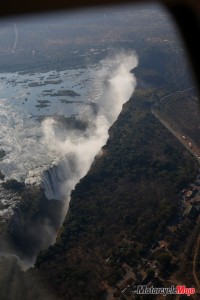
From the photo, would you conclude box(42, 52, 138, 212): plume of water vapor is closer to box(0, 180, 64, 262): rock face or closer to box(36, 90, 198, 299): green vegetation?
box(36, 90, 198, 299): green vegetation

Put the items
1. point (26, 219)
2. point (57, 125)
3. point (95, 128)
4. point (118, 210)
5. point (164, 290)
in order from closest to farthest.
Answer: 1. point (164, 290)
2. point (26, 219)
3. point (118, 210)
4. point (95, 128)
5. point (57, 125)

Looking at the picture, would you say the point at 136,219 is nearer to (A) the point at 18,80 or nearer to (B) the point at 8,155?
(B) the point at 8,155

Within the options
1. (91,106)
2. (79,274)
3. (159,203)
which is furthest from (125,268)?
(91,106)

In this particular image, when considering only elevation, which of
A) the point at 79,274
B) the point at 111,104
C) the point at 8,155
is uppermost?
the point at 79,274

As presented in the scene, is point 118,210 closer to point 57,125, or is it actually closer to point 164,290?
point 164,290

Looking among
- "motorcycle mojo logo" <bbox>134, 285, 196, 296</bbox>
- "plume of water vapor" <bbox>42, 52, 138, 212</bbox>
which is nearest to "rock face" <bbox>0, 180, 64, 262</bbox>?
"plume of water vapor" <bbox>42, 52, 138, 212</bbox>

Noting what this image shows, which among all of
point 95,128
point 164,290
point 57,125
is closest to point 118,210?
point 164,290

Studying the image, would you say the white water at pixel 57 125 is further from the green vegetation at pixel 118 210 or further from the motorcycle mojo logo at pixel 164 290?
the motorcycle mojo logo at pixel 164 290

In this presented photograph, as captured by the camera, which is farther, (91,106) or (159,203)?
(91,106)
